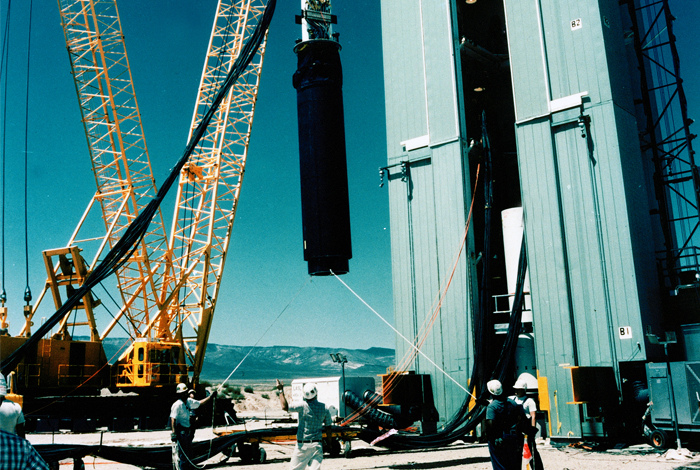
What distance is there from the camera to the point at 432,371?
71.9ft

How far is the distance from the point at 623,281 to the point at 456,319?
221 inches

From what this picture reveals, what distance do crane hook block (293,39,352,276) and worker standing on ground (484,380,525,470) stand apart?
6.94 meters

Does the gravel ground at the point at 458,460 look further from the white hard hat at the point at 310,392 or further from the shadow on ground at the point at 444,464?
the white hard hat at the point at 310,392

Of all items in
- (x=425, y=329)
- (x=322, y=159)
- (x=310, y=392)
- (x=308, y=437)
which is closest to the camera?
(x=308, y=437)

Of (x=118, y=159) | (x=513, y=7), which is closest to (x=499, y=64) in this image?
(x=513, y=7)

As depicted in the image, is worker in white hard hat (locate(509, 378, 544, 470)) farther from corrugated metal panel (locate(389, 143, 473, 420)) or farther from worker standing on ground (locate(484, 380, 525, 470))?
corrugated metal panel (locate(389, 143, 473, 420))

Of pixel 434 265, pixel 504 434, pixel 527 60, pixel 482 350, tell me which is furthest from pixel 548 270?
pixel 504 434

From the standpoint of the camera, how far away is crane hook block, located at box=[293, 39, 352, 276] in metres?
15.4

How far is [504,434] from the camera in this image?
9148mm

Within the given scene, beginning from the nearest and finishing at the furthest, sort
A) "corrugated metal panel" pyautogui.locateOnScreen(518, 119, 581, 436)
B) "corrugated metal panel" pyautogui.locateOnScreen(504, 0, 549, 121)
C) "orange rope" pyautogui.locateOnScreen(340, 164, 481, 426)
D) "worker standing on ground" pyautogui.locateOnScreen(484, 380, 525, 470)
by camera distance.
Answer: "worker standing on ground" pyautogui.locateOnScreen(484, 380, 525, 470) < "corrugated metal panel" pyautogui.locateOnScreen(518, 119, 581, 436) < "orange rope" pyautogui.locateOnScreen(340, 164, 481, 426) < "corrugated metal panel" pyautogui.locateOnScreen(504, 0, 549, 121)

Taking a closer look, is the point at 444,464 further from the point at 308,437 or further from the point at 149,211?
the point at 149,211

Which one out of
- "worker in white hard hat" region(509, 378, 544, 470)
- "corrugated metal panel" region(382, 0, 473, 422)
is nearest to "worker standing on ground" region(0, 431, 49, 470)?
"worker in white hard hat" region(509, 378, 544, 470)

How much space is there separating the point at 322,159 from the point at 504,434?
28.3ft

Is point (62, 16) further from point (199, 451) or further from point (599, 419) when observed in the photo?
point (599, 419)
